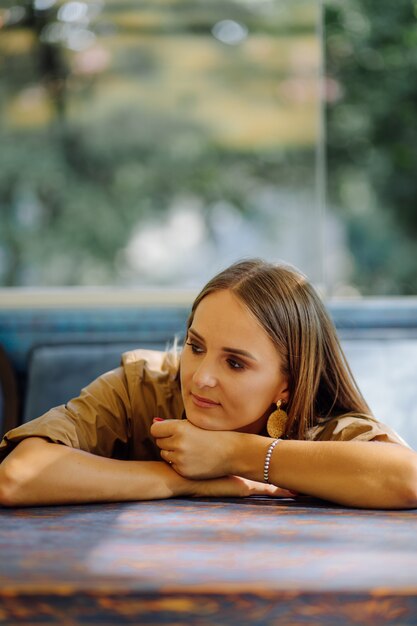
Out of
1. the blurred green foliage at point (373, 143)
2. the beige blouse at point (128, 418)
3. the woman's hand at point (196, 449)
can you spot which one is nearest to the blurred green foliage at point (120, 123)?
the blurred green foliage at point (373, 143)

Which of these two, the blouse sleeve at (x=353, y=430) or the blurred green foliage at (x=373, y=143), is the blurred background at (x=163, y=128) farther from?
the blouse sleeve at (x=353, y=430)

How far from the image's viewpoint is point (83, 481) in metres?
1.49

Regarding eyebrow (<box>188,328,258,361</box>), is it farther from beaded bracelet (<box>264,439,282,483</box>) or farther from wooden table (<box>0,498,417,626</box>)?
wooden table (<box>0,498,417,626</box>)

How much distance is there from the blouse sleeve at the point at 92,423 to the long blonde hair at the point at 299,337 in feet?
0.90

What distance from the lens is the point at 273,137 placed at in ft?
16.0

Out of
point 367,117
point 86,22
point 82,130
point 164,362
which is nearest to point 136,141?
point 82,130

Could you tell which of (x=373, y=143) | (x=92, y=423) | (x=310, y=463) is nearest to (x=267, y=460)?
(x=310, y=463)

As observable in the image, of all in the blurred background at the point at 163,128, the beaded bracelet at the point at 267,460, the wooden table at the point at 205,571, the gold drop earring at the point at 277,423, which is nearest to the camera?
the wooden table at the point at 205,571

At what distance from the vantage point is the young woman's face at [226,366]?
1.66 metres

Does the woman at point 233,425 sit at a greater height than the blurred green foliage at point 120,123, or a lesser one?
lesser

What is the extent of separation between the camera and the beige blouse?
165 centimetres

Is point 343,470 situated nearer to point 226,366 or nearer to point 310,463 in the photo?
point 310,463

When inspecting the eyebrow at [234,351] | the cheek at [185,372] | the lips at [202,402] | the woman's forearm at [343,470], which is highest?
the eyebrow at [234,351]

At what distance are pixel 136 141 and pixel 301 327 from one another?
329 cm
